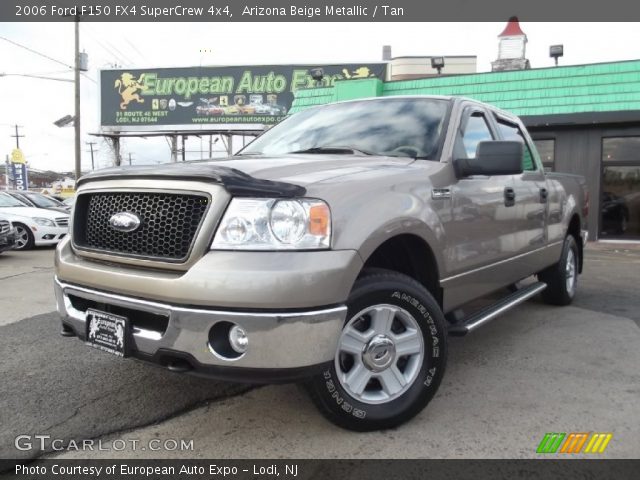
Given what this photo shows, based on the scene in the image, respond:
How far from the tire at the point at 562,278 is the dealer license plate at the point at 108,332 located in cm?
435

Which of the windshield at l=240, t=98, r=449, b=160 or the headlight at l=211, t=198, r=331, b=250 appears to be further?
the windshield at l=240, t=98, r=449, b=160

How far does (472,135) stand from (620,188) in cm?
1089

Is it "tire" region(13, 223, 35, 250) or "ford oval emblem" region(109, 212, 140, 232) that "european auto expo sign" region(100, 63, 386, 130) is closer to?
"tire" region(13, 223, 35, 250)

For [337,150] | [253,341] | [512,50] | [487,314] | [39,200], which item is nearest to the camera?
[253,341]

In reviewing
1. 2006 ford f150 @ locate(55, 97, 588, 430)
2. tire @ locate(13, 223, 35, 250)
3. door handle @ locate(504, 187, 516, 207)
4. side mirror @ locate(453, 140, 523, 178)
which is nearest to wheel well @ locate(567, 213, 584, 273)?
door handle @ locate(504, 187, 516, 207)

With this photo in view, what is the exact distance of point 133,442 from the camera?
257 centimetres

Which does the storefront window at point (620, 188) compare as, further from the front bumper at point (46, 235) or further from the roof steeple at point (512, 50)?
the front bumper at point (46, 235)

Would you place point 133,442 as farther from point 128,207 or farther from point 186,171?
point 186,171

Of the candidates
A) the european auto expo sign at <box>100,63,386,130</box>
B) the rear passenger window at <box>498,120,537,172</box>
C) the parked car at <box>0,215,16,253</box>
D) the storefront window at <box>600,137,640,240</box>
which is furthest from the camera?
the european auto expo sign at <box>100,63,386,130</box>

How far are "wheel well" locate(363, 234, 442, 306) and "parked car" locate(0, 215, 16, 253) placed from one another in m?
8.74

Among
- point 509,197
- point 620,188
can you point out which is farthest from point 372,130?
point 620,188

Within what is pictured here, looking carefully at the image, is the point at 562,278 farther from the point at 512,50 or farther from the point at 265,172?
the point at 512,50

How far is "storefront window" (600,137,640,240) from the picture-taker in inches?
486

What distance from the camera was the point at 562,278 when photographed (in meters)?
5.34
